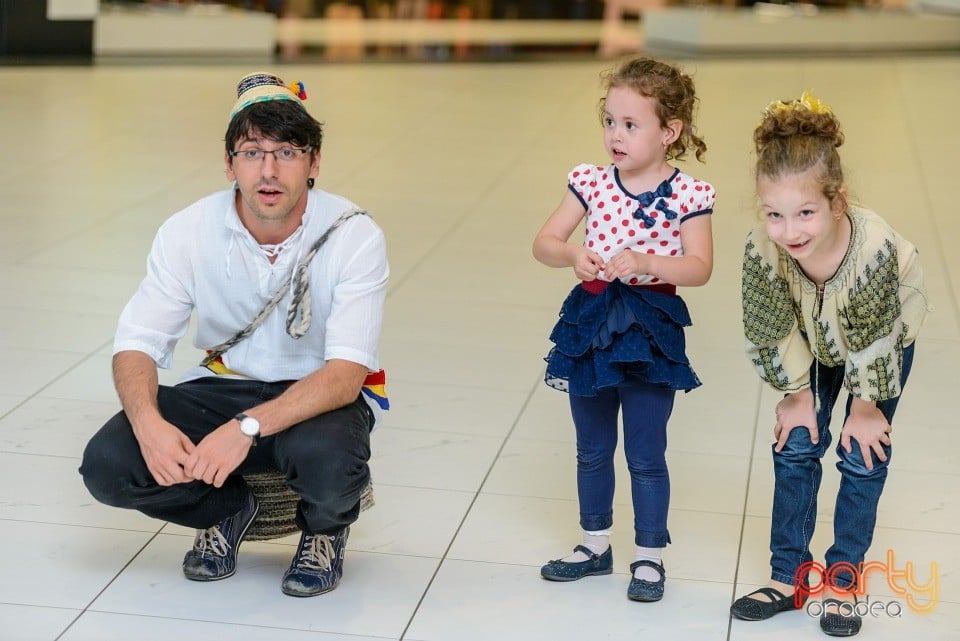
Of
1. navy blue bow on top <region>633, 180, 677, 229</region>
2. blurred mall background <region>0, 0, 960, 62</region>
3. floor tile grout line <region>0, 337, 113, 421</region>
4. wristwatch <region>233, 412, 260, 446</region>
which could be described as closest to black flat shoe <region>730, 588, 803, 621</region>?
navy blue bow on top <region>633, 180, 677, 229</region>

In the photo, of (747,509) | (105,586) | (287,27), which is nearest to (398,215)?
(747,509)

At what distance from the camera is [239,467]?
2.71 m

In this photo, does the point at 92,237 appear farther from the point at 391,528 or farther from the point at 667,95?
the point at 667,95

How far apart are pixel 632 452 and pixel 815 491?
1.18 feet

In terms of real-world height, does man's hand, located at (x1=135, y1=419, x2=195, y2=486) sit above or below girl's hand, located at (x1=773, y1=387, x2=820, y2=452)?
below

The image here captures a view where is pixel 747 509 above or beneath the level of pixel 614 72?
beneath

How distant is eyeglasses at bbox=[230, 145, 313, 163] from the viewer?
8.71 feet

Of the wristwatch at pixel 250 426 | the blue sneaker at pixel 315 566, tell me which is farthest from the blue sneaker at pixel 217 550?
the wristwatch at pixel 250 426

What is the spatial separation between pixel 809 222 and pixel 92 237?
3836mm

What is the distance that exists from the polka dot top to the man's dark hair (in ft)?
1.78

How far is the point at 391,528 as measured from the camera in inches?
120

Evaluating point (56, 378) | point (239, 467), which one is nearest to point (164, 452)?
point (239, 467)

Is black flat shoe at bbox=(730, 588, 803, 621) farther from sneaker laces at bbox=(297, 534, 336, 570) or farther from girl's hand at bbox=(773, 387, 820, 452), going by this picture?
sneaker laces at bbox=(297, 534, 336, 570)

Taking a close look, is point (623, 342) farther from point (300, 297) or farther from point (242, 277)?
point (242, 277)
